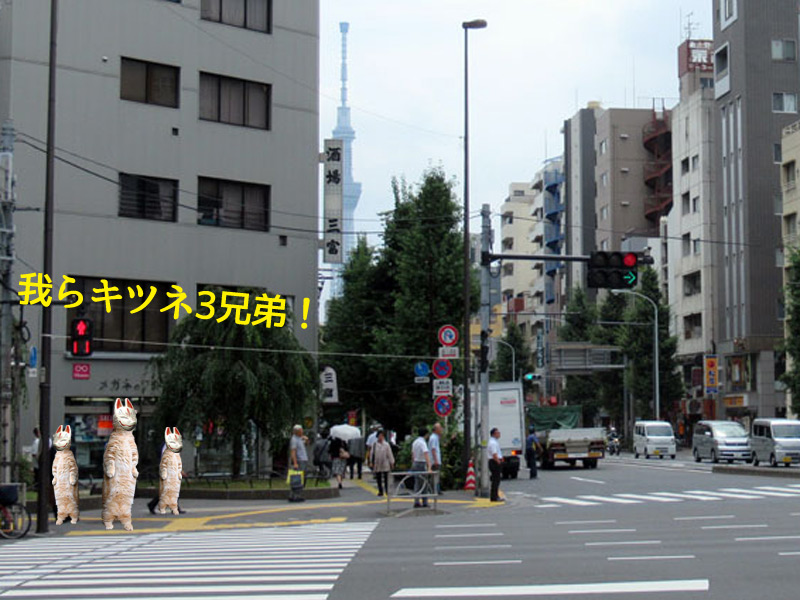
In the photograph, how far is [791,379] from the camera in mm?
58375

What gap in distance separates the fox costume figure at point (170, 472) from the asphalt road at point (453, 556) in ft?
4.65

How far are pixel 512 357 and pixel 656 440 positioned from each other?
46.2 meters

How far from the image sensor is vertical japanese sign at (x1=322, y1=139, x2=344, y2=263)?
4066 centimetres

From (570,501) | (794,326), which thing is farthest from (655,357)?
(570,501)

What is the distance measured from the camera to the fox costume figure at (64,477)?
23.7m

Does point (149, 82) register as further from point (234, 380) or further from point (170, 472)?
point (170, 472)

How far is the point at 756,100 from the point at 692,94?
12.1 metres

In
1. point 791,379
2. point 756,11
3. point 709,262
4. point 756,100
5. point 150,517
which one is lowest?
point 150,517

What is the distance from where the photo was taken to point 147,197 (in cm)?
3897

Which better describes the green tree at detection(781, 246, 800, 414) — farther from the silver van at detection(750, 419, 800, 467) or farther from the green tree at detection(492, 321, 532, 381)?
the green tree at detection(492, 321, 532, 381)

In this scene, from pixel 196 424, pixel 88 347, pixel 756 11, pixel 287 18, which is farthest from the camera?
pixel 756 11

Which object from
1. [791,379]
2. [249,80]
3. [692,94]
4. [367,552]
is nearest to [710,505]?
[367,552]

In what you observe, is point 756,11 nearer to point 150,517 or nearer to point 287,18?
point 287,18

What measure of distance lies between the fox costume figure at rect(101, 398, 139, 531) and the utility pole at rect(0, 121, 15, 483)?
2404 millimetres
